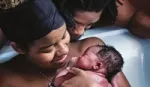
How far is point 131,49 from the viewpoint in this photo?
168 cm

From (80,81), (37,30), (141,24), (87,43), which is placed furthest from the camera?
(141,24)

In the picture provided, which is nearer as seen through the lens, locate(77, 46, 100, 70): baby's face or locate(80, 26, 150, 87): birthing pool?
locate(77, 46, 100, 70): baby's face

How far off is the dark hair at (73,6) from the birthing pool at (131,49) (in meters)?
0.45

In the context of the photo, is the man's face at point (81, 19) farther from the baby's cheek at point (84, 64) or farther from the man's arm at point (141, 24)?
the man's arm at point (141, 24)

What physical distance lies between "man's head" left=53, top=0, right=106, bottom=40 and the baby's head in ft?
0.32

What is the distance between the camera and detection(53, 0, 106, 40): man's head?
3.84 feet

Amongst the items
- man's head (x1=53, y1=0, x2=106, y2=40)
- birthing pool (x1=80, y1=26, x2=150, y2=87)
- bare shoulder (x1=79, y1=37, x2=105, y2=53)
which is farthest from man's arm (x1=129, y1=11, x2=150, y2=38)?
man's head (x1=53, y1=0, x2=106, y2=40)

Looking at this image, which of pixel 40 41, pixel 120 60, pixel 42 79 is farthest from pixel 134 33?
pixel 40 41

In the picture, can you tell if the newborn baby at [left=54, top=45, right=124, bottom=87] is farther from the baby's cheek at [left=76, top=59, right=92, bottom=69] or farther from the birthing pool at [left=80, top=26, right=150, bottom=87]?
the birthing pool at [left=80, top=26, right=150, bottom=87]

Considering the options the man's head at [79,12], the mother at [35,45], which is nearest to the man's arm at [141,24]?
the man's head at [79,12]

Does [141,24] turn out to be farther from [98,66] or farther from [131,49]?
[98,66]

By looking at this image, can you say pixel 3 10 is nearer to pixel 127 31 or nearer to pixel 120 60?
pixel 120 60

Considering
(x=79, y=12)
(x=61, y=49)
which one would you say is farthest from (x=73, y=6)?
(x=61, y=49)

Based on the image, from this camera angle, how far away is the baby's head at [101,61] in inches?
47.6
